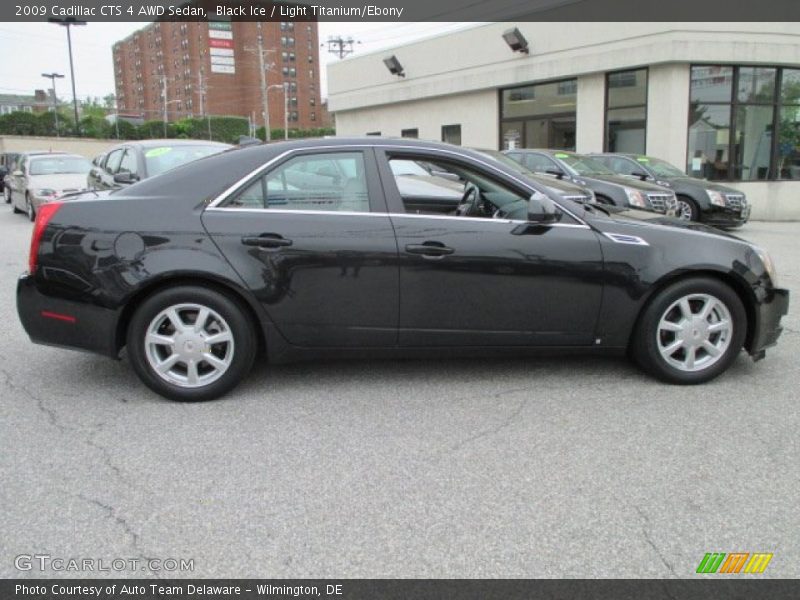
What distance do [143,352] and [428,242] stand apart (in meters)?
1.87

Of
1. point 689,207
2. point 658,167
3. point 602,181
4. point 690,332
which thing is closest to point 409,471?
point 690,332

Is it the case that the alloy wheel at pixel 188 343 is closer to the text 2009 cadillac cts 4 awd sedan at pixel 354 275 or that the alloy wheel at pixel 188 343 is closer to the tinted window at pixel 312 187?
the text 2009 cadillac cts 4 awd sedan at pixel 354 275

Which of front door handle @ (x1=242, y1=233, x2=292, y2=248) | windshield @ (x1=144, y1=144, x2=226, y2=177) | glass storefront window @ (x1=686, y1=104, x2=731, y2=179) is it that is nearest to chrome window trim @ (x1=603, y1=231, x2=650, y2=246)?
front door handle @ (x1=242, y1=233, x2=292, y2=248)

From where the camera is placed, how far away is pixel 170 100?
132 meters

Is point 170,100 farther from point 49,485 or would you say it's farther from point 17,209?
point 49,485

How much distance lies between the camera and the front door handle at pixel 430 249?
423cm

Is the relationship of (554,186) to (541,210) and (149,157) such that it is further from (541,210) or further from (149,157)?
(149,157)

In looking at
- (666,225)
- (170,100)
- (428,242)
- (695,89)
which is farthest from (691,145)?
(170,100)

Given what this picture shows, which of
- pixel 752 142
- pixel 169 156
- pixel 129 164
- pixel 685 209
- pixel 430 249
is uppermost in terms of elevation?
pixel 752 142

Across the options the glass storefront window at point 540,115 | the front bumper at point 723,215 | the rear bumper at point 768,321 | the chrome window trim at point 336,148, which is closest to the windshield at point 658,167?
the front bumper at point 723,215

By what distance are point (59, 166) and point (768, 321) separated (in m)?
16.1

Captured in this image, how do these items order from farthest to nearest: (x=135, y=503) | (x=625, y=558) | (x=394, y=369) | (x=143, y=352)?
(x=394, y=369)
(x=143, y=352)
(x=135, y=503)
(x=625, y=558)

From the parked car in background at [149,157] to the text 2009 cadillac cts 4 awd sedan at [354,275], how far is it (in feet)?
16.8

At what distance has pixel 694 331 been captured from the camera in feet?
14.6
